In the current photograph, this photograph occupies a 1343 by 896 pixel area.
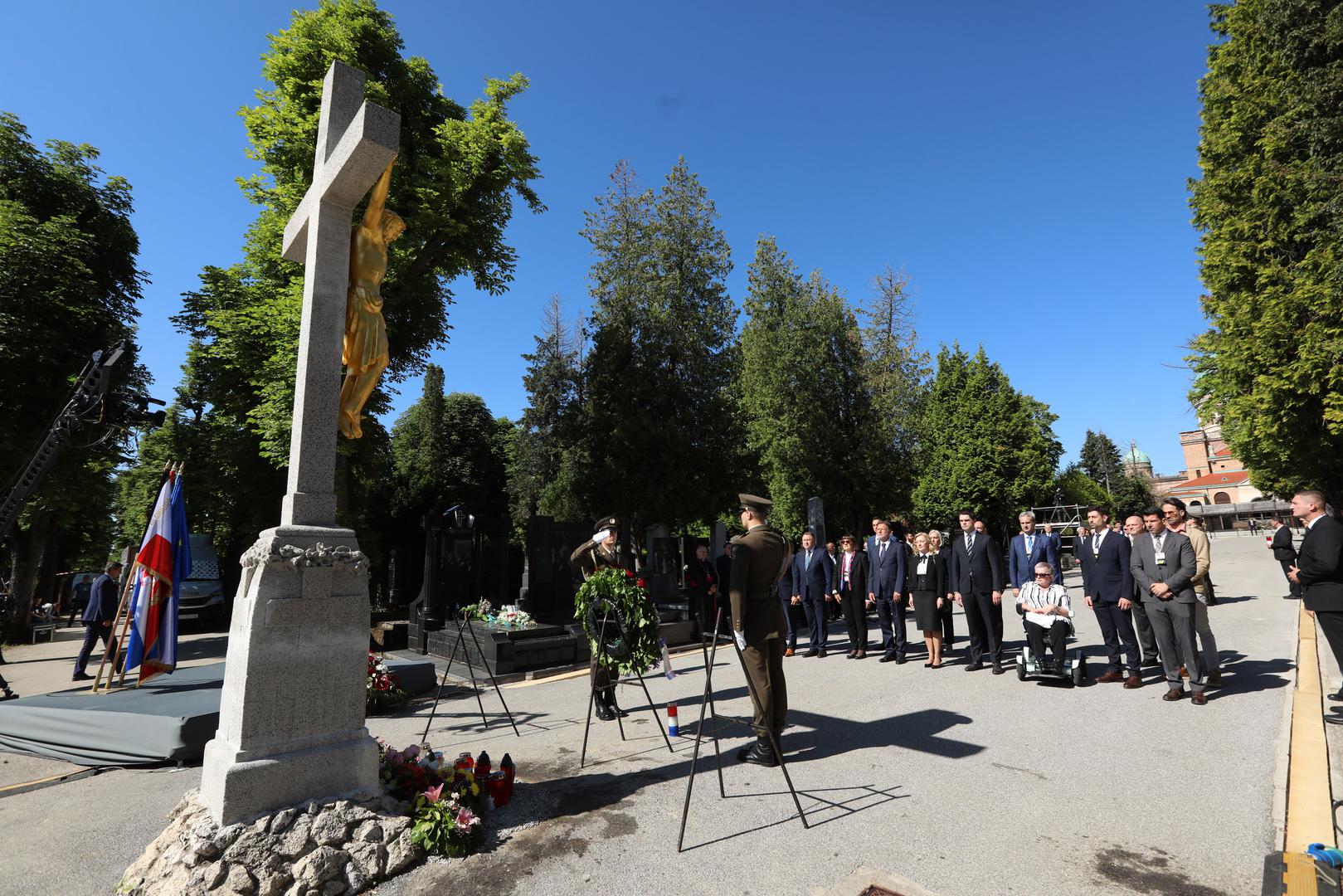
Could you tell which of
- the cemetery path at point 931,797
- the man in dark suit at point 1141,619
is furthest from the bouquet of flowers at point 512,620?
the man in dark suit at point 1141,619

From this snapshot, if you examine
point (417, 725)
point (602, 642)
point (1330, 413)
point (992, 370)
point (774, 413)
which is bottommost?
point (417, 725)

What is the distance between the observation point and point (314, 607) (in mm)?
3730

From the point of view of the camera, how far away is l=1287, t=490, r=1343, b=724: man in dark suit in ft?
18.0

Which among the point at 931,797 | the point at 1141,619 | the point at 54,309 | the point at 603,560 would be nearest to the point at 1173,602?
the point at 1141,619

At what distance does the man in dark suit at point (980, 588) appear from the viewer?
799 cm

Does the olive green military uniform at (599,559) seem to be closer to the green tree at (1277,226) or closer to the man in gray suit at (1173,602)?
the man in gray suit at (1173,602)

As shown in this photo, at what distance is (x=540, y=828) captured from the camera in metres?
3.84

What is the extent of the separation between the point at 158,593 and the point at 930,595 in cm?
959

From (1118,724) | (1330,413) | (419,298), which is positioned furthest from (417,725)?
(1330,413)

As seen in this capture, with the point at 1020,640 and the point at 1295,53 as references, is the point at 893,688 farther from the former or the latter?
the point at 1295,53

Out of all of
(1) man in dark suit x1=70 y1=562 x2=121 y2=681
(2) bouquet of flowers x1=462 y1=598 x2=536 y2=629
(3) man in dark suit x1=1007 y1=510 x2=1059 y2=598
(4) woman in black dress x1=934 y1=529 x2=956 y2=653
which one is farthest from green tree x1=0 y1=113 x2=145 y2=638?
(3) man in dark suit x1=1007 y1=510 x2=1059 y2=598

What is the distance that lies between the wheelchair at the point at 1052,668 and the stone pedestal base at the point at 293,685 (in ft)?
22.5

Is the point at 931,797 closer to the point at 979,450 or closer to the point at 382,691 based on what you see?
the point at 382,691

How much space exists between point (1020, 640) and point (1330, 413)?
1008 cm
